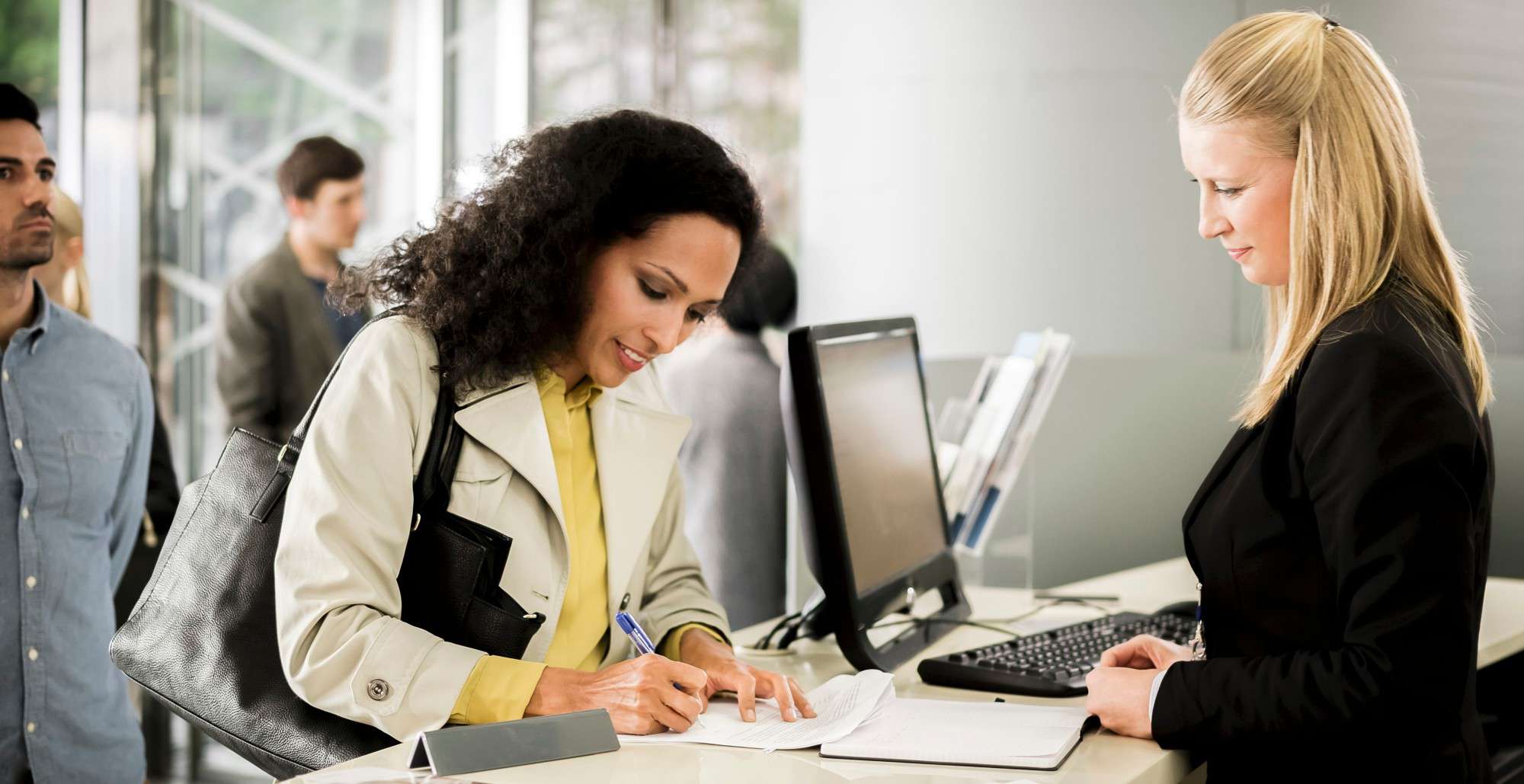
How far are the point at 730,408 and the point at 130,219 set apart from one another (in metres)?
1.87

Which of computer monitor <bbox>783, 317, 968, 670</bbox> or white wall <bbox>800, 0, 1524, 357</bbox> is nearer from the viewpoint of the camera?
computer monitor <bbox>783, 317, 968, 670</bbox>

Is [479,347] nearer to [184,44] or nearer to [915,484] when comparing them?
[915,484]

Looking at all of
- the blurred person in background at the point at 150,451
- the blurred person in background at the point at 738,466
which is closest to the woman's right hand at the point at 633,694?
the blurred person in background at the point at 150,451

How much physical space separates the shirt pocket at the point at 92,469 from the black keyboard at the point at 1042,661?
4.19ft

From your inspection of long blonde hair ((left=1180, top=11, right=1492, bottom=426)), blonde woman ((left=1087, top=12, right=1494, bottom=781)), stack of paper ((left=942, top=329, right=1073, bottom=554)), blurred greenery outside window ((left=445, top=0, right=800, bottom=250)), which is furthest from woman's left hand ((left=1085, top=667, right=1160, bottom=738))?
blurred greenery outside window ((left=445, top=0, right=800, bottom=250))

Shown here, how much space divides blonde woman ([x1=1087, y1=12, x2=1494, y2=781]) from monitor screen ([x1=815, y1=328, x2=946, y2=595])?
1.51 ft

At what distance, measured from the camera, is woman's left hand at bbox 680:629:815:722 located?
4.96 ft

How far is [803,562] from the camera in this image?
262cm

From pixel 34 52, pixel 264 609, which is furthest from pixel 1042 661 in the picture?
pixel 34 52

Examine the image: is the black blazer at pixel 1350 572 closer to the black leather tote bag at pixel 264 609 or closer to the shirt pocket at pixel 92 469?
the black leather tote bag at pixel 264 609

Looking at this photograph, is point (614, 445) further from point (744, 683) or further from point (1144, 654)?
point (1144, 654)

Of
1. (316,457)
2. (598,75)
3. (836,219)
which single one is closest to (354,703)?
(316,457)

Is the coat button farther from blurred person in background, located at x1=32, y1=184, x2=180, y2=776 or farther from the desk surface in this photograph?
blurred person in background, located at x1=32, y1=184, x2=180, y2=776

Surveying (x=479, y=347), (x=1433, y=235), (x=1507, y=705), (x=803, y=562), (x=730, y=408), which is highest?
(x=1433, y=235)
